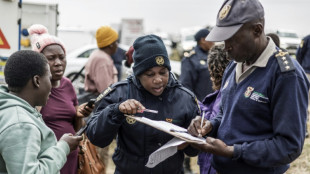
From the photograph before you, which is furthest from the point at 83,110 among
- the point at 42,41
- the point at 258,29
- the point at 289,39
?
the point at 289,39

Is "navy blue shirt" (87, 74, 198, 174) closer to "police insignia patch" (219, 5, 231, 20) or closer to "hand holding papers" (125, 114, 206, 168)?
"hand holding papers" (125, 114, 206, 168)

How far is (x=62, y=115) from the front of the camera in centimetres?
339

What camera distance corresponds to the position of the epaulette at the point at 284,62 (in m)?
2.16

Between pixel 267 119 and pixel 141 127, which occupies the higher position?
pixel 267 119

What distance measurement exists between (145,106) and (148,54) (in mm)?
372

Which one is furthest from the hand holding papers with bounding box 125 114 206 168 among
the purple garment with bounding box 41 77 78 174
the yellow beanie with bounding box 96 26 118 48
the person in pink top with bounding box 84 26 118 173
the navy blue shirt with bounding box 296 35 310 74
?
the navy blue shirt with bounding box 296 35 310 74

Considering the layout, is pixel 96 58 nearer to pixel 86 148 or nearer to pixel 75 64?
pixel 86 148

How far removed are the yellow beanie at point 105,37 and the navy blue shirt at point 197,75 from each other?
1231 mm

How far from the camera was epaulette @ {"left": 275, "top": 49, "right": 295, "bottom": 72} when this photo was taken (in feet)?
7.08

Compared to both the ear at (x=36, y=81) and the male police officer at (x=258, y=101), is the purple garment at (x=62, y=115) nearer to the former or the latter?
the ear at (x=36, y=81)

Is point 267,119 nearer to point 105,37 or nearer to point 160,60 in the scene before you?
point 160,60

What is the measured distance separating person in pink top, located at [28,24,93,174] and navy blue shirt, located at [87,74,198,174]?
59cm

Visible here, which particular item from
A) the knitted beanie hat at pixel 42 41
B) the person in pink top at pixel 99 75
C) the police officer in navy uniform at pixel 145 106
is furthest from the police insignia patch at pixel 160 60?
the person in pink top at pixel 99 75

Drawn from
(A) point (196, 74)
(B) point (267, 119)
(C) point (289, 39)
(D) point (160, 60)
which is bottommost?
(C) point (289, 39)
